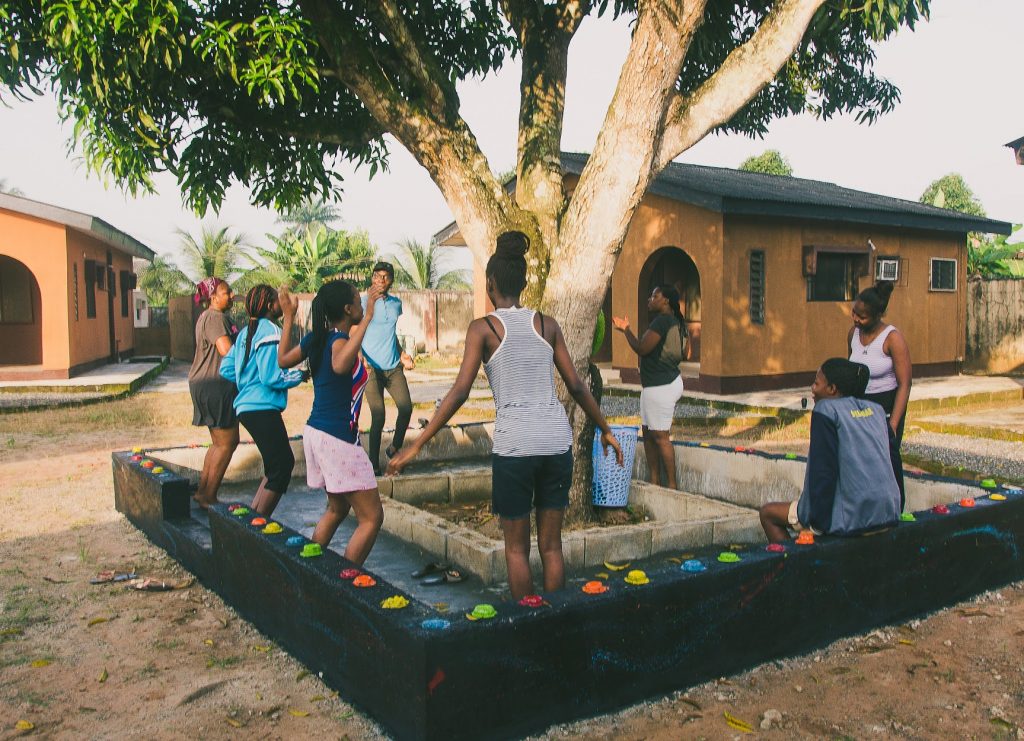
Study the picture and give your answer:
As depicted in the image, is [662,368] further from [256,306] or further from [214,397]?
[214,397]

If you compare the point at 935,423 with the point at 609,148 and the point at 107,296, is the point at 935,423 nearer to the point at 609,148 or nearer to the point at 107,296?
the point at 609,148

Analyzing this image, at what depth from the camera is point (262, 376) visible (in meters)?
5.54

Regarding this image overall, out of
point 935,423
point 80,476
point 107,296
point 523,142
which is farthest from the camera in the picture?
point 107,296

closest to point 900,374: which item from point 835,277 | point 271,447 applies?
point 271,447

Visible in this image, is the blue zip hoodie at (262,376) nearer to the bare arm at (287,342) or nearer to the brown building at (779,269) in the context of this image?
the bare arm at (287,342)

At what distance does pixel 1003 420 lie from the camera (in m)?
11.7

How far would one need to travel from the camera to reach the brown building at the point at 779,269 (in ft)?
46.1

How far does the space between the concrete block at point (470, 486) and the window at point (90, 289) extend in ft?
48.9

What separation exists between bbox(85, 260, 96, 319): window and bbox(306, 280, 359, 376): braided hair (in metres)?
16.7

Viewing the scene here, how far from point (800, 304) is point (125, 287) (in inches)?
709

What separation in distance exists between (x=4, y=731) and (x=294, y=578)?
1.19 metres

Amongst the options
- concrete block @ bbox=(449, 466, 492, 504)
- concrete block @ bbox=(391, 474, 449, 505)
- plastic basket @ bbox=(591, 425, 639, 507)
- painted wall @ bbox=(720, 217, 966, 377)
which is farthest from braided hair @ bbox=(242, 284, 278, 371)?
painted wall @ bbox=(720, 217, 966, 377)

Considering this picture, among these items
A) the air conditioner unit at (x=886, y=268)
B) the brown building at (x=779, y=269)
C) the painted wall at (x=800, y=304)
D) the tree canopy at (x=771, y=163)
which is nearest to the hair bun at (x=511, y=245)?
the brown building at (x=779, y=269)

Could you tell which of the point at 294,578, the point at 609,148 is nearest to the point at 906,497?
the point at 609,148
